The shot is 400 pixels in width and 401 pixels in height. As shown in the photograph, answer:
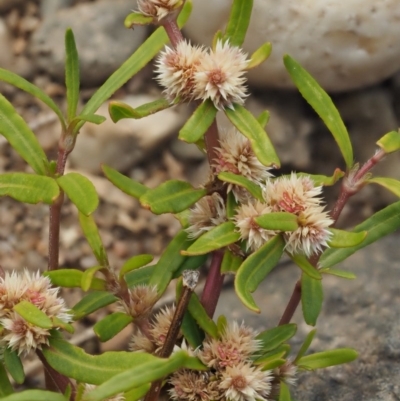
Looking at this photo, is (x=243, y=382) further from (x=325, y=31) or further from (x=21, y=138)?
(x=325, y=31)

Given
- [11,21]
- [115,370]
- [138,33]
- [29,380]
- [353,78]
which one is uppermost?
[11,21]

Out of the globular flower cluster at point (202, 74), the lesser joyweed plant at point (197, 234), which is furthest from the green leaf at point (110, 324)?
the globular flower cluster at point (202, 74)

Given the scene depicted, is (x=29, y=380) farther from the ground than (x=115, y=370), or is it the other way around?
(x=29, y=380)

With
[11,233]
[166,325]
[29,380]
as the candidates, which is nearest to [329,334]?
[166,325]

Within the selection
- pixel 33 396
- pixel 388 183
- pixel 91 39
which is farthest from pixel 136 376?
pixel 91 39

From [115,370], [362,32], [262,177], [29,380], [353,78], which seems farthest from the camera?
[353,78]

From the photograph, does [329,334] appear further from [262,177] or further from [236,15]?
[236,15]

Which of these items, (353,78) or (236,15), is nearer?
(236,15)
